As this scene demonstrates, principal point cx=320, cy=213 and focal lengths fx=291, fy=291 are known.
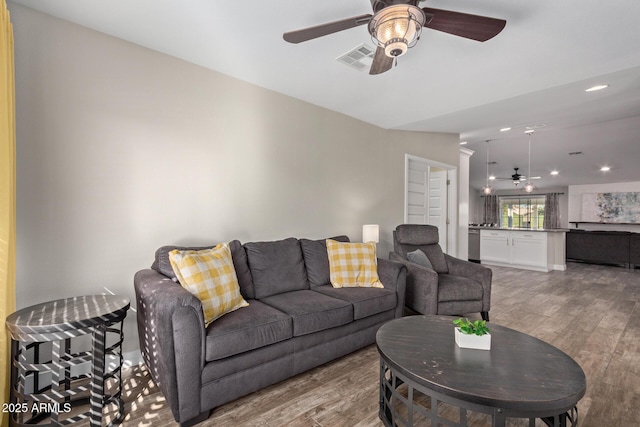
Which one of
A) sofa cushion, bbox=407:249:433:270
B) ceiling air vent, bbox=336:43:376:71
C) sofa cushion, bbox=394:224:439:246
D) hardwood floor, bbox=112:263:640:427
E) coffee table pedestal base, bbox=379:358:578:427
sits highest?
ceiling air vent, bbox=336:43:376:71

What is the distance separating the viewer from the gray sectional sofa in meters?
1.57

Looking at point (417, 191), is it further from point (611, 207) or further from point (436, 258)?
point (611, 207)

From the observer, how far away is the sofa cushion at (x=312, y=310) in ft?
6.65

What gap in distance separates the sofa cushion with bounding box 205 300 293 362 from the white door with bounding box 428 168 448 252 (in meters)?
4.03

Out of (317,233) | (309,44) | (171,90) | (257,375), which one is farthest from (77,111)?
(317,233)

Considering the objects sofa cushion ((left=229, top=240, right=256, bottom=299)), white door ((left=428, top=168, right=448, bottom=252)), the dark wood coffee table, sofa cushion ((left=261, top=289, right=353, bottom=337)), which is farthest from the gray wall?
white door ((left=428, top=168, right=448, bottom=252))

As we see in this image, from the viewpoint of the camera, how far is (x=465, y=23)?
1.57 m

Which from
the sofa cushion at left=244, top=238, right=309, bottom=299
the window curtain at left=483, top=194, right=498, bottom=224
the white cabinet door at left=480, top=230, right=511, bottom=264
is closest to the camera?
the sofa cushion at left=244, top=238, right=309, bottom=299

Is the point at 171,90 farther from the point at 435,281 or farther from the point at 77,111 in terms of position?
the point at 435,281

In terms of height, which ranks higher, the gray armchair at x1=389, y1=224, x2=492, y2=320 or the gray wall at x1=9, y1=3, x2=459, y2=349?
the gray wall at x1=9, y1=3, x2=459, y2=349

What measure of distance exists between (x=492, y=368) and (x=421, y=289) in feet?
5.15

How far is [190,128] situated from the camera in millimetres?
2545

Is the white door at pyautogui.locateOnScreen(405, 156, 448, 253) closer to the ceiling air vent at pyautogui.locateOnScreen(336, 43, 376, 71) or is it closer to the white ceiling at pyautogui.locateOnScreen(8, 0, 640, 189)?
the white ceiling at pyautogui.locateOnScreen(8, 0, 640, 189)

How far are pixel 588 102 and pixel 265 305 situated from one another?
4.23 metres
